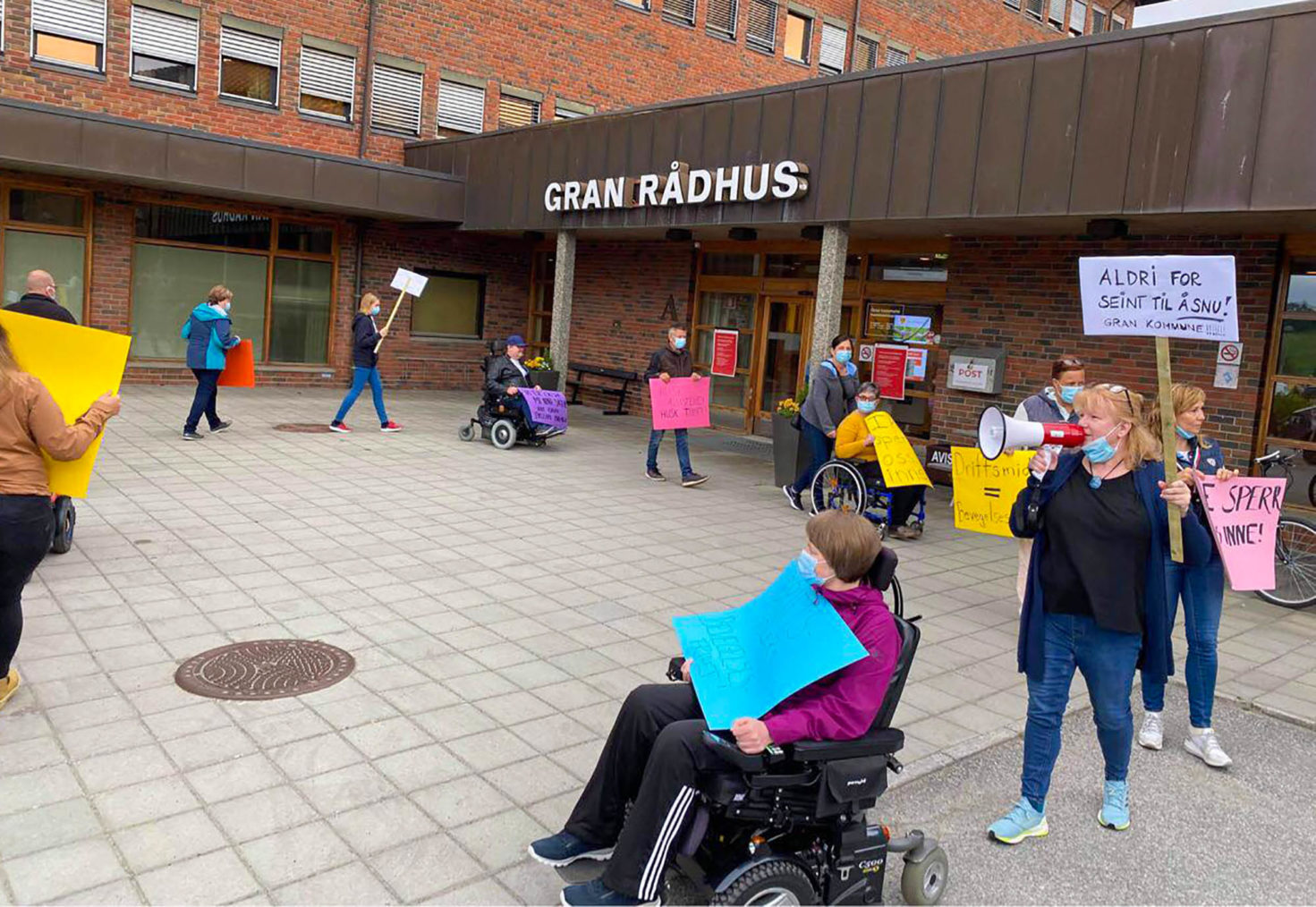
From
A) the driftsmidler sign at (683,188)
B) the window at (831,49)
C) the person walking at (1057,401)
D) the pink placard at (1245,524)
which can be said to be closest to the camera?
the pink placard at (1245,524)

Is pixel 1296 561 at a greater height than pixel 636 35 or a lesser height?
lesser

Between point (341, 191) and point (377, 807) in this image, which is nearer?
point (377, 807)

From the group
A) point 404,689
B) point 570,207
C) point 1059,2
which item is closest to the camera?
point 404,689

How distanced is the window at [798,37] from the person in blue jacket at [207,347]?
1620 cm

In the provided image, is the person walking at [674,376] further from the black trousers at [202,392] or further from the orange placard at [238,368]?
the black trousers at [202,392]

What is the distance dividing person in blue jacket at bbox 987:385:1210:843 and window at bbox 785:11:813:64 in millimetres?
21809

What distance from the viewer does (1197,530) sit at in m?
4.06

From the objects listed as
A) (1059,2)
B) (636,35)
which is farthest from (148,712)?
(1059,2)

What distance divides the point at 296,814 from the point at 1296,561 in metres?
7.58

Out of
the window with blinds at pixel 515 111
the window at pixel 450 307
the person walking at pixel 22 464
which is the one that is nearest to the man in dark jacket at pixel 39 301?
the person walking at pixel 22 464

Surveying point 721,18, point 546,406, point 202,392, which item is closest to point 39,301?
point 202,392

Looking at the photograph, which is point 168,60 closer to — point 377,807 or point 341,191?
point 341,191

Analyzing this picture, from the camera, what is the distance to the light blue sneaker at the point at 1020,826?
380 cm

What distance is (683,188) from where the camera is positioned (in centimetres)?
1267
